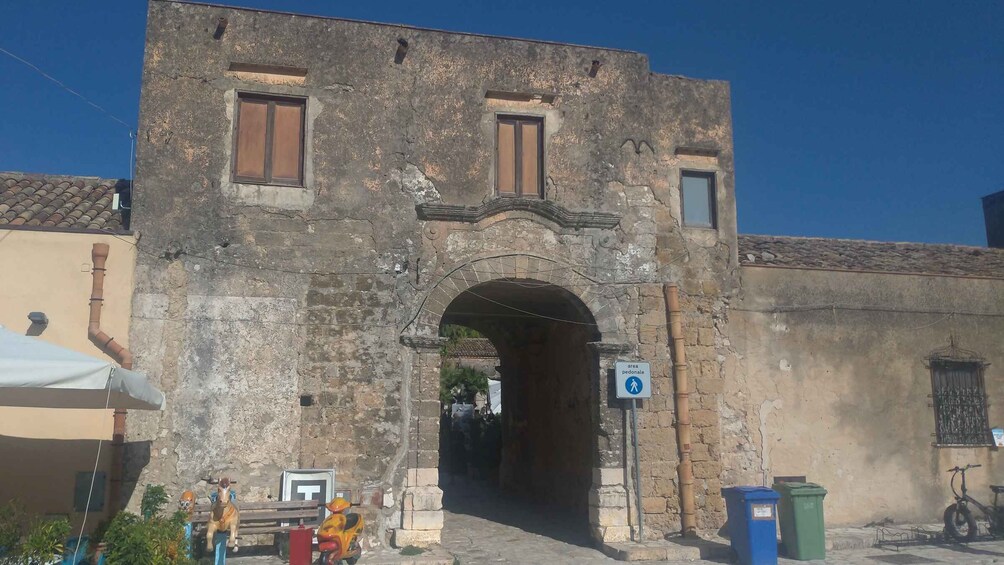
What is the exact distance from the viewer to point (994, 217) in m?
19.5

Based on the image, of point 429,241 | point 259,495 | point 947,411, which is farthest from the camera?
point 947,411

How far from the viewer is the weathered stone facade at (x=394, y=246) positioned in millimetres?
11070

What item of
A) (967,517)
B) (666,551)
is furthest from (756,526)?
(967,517)

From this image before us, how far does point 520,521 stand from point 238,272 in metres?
6.47

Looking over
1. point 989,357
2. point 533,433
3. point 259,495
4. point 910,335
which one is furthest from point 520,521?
point 989,357

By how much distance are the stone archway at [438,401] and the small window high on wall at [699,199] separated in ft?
6.66

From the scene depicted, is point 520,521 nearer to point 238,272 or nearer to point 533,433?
point 533,433

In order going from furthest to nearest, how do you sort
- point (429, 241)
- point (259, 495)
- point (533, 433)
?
point (533, 433), point (429, 241), point (259, 495)

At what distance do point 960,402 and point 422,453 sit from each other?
8.96 meters

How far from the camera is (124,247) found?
1097 centimetres

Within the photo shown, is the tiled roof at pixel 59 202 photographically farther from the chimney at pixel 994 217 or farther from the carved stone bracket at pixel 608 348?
the chimney at pixel 994 217

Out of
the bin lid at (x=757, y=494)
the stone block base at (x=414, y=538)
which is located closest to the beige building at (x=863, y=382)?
the bin lid at (x=757, y=494)

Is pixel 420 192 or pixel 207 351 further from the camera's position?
pixel 420 192

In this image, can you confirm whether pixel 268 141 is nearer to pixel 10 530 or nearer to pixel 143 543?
pixel 143 543
